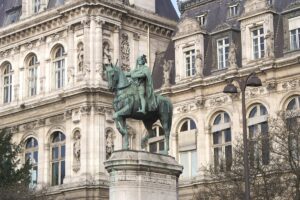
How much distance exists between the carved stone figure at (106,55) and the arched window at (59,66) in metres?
3.40

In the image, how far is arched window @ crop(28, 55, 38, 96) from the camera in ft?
188

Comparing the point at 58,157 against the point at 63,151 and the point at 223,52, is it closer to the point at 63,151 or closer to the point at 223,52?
the point at 63,151

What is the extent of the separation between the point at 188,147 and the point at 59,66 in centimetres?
1112

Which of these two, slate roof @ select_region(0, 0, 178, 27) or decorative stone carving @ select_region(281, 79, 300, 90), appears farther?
slate roof @ select_region(0, 0, 178, 27)

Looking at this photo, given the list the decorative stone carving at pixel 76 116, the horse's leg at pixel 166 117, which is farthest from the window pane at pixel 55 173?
the horse's leg at pixel 166 117

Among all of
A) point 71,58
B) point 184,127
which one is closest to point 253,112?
point 184,127

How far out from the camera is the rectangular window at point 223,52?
169ft

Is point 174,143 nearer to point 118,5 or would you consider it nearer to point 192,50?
point 192,50

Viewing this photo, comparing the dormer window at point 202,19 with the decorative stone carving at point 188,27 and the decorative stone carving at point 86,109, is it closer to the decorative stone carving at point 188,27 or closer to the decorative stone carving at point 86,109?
the decorative stone carving at point 188,27

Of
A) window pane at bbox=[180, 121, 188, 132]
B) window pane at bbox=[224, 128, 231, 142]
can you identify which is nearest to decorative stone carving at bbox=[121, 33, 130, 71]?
window pane at bbox=[180, 121, 188, 132]

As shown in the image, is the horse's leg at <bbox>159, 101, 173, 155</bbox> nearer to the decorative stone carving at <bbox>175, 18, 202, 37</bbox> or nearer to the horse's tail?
the horse's tail

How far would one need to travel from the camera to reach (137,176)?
27.9m

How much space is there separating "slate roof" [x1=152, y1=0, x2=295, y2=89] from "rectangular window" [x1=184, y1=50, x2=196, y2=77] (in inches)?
35.0

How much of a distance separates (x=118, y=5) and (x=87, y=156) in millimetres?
10616
